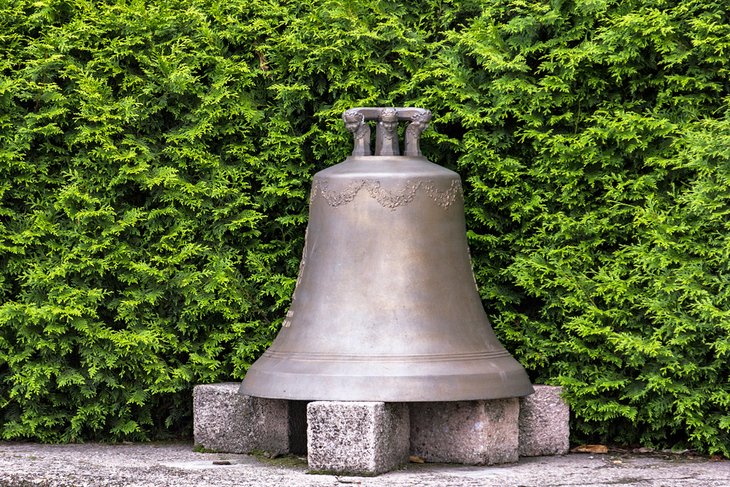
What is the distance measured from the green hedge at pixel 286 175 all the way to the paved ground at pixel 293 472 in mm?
334

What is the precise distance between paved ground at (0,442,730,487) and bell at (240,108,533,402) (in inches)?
13.6

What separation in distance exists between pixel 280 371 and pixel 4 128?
2052 millimetres

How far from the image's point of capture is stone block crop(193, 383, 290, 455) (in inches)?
210

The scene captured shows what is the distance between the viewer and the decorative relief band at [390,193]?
5168 millimetres

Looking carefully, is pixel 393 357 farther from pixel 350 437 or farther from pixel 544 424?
pixel 544 424

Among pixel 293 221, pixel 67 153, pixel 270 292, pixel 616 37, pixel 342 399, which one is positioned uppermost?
pixel 616 37

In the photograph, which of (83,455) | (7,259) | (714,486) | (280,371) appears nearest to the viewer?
(714,486)

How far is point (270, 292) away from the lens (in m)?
5.94

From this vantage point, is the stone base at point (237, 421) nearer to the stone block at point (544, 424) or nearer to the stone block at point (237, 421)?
the stone block at point (237, 421)

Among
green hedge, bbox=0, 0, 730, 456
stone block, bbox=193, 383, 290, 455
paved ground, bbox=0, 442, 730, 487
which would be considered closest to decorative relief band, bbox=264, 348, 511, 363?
stone block, bbox=193, 383, 290, 455

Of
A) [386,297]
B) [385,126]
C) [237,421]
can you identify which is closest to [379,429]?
[386,297]

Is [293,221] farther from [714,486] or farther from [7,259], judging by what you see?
[714,486]

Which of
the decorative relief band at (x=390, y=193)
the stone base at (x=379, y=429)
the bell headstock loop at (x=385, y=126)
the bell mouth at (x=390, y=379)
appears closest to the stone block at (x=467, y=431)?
the stone base at (x=379, y=429)

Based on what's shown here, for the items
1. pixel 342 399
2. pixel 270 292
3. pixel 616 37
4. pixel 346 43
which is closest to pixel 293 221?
pixel 270 292
